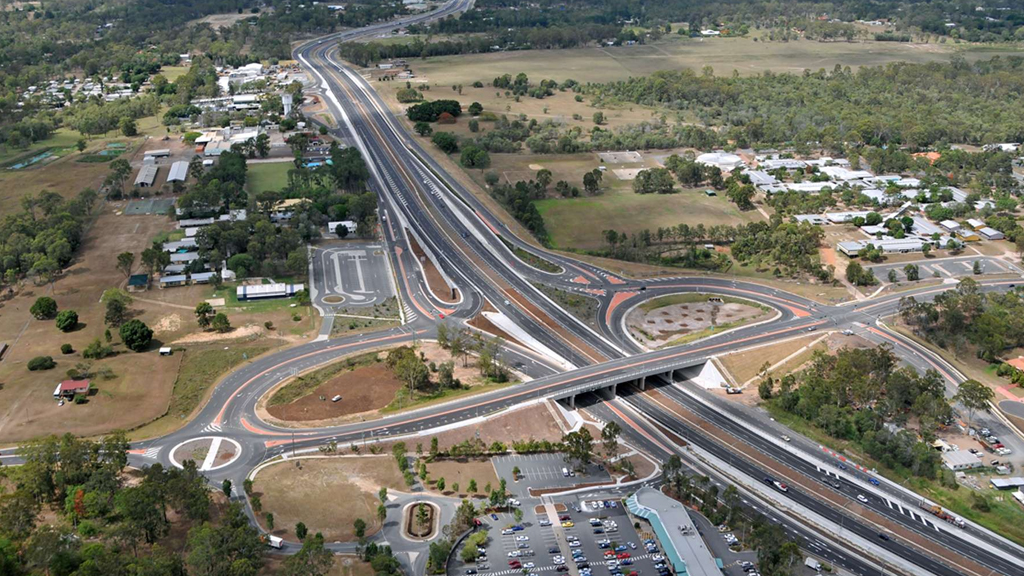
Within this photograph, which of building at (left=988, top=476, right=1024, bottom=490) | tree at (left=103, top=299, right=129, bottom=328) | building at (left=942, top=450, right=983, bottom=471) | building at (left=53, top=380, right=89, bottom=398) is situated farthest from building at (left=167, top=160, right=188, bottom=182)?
building at (left=988, top=476, right=1024, bottom=490)

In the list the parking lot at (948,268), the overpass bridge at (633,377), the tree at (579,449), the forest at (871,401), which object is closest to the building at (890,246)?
the parking lot at (948,268)

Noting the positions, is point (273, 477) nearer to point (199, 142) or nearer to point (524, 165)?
point (524, 165)

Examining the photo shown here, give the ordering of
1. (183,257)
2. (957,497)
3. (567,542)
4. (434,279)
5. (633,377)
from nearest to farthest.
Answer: (567,542) < (957,497) < (633,377) < (434,279) < (183,257)

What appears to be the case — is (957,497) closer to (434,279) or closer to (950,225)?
(434,279)

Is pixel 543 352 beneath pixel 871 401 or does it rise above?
above

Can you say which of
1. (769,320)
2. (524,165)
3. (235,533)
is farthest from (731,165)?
(235,533)

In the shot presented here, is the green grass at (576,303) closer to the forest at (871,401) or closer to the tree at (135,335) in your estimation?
the forest at (871,401)

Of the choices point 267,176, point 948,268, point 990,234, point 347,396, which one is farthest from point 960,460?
point 267,176
